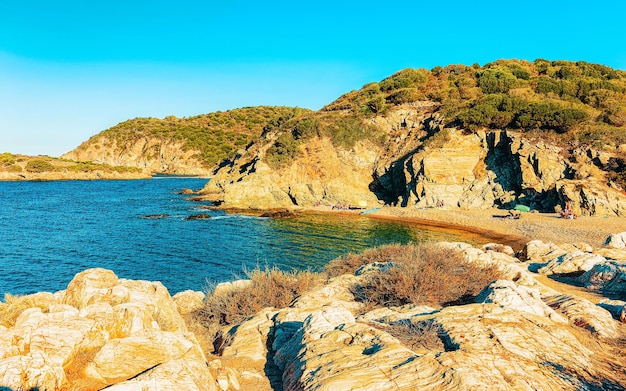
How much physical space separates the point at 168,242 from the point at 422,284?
887 inches

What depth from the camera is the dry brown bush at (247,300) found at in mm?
10164

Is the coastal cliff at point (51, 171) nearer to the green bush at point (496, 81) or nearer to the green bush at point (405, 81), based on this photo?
the green bush at point (405, 81)

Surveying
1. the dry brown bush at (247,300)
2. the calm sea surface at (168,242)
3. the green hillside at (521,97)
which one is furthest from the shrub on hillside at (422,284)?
the green hillside at (521,97)

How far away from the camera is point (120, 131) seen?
14312 cm

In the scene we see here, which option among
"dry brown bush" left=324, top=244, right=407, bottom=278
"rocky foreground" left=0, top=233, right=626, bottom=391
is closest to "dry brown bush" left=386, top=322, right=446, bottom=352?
"rocky foreground" left=0, top=233, right=626, bottom=391

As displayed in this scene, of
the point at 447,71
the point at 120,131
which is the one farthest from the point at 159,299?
the point at 120,131

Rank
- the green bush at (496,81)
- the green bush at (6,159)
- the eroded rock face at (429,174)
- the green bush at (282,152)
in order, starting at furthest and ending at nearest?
the green bush at (6,159) < the green bush at (496,81) < the green bush at (282,152) < the eroded rock face at (429,174)

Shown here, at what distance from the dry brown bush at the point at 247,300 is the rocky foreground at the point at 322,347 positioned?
3.85 feet

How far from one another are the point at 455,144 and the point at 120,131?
5215 inches

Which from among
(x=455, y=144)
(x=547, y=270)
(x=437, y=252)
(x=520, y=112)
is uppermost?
(x=520, y=112)

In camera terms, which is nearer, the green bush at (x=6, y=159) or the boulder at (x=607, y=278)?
the boulder at (x=607, y=278)

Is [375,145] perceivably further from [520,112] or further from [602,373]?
[602,373]

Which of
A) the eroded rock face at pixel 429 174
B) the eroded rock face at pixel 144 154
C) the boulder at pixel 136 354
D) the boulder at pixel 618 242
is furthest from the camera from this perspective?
the eroded rock face at pixel 144 154

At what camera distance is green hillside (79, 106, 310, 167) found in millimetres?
126875
